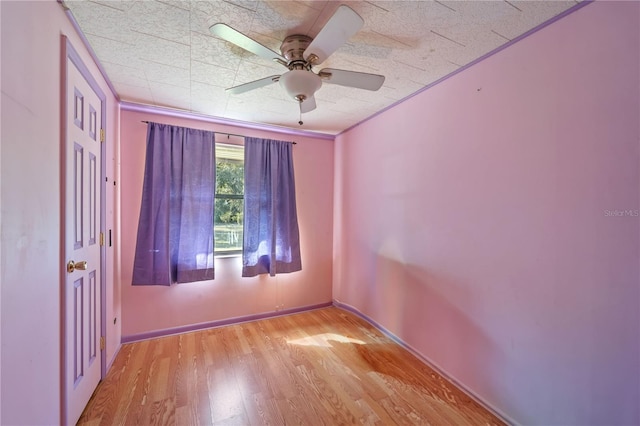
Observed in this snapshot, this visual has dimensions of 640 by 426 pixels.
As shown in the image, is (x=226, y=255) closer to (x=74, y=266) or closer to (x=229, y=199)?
(x=229, y=199)

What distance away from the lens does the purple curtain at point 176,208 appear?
2.50 meters

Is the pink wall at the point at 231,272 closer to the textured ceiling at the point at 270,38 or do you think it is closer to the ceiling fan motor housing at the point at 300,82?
the textured ceiling at the point at 270,38

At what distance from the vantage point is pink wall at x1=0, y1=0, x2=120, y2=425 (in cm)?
88

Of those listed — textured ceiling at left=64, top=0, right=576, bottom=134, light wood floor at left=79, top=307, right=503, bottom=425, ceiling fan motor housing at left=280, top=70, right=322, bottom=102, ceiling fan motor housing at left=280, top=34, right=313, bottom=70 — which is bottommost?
light wood floor at left=79, top=307, right=503, bottom=425

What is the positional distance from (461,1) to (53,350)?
2.62 metres

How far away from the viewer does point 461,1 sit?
1.25 m

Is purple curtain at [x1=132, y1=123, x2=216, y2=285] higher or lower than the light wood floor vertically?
higher

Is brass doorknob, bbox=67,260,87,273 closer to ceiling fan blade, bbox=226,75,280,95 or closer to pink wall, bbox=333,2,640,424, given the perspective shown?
ceiling fan blade, bbox=226,75,280,95

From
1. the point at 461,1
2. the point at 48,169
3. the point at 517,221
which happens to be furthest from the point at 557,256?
the point at 48,169

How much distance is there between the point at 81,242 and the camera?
1.58 metres

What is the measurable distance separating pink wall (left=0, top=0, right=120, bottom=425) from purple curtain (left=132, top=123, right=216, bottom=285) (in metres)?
1.26

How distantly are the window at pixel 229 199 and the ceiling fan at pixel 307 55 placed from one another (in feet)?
4.67

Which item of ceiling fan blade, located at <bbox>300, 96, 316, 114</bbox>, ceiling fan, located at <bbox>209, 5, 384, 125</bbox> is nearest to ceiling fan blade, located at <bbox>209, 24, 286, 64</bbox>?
ceiling fan, located at <bbox>209, 5, 384, 125</bbox>

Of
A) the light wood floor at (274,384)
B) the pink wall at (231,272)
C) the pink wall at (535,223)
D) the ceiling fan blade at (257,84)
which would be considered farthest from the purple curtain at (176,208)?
the pink wall at (535,223)
